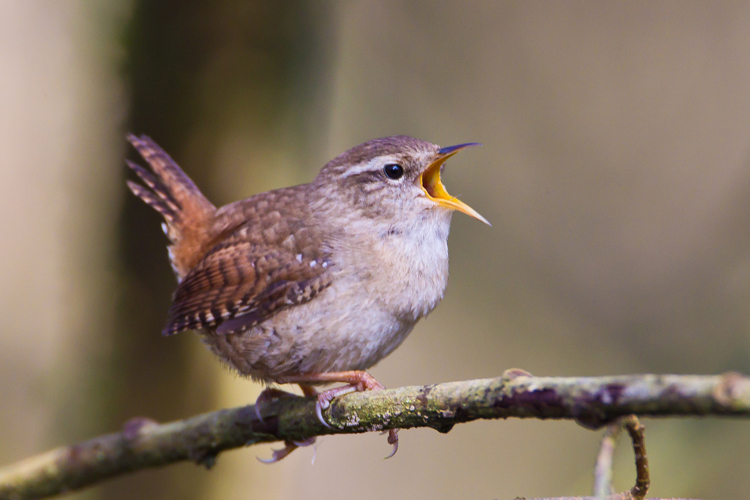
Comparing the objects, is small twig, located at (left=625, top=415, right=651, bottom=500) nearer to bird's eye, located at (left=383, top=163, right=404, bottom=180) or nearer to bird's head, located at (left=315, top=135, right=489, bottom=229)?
bird's head, located at (left=315, top=135, right=489, bottom=229)

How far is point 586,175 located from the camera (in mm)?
5191

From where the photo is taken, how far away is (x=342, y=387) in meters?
2.08

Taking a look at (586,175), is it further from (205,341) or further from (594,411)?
(594,411)

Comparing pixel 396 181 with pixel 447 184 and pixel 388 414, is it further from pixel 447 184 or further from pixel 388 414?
pixel 447 184

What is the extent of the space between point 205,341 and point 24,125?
3405 millimetres

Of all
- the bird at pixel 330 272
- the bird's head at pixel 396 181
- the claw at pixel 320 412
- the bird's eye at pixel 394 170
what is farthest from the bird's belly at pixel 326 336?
the bird's eye at pixel 394 170

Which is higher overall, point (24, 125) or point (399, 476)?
point (24, 125)

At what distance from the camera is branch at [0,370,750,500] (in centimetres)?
96

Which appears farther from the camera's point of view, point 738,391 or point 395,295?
point 395,295

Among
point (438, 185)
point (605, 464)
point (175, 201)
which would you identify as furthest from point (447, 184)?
point (605, 464)

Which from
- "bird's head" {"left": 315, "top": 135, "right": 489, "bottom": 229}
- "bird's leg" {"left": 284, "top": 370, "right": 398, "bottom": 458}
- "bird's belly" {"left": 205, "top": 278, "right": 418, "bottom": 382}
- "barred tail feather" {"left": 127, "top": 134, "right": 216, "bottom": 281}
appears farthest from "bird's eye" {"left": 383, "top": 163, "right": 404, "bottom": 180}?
"barred tail feather" {"left": 127, "top": 134, "right": 216, "bottom": 281}

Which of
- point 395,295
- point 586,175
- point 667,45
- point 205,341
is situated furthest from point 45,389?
point 667,45

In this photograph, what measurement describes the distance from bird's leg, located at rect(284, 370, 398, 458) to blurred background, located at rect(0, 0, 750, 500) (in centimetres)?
129

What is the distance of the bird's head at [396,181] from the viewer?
2.49 metres
